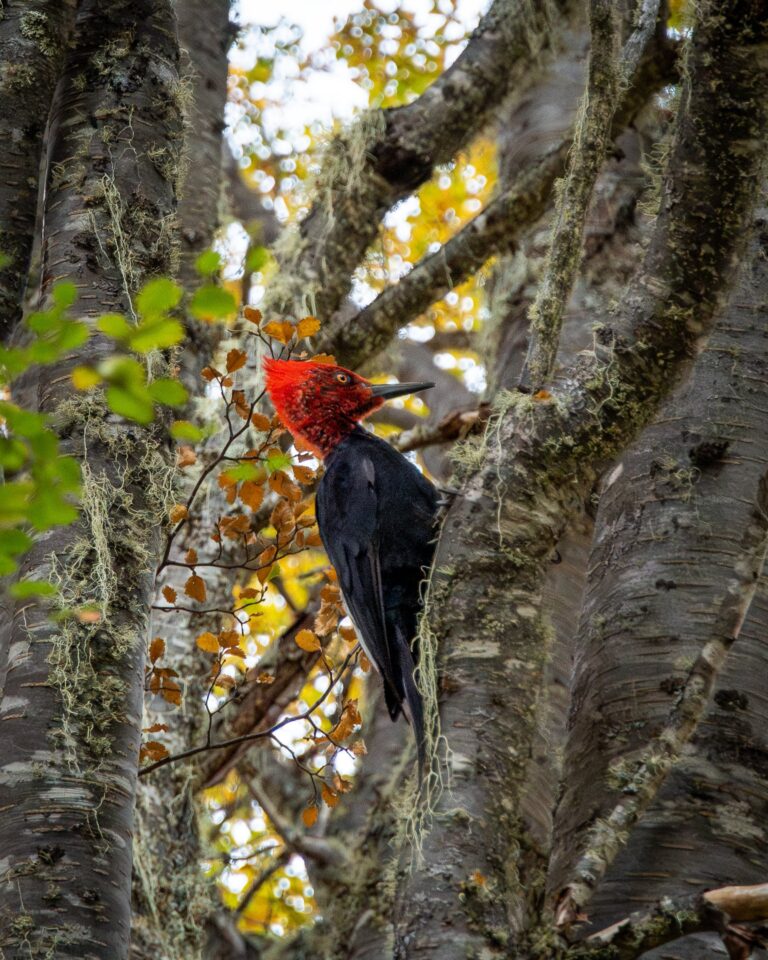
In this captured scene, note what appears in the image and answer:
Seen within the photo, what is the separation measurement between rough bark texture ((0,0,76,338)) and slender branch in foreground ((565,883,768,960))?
6.27ft

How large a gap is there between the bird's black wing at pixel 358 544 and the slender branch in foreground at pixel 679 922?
155 centimetres

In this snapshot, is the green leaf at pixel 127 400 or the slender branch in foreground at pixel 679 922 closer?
the green leaf at pixel 127 400

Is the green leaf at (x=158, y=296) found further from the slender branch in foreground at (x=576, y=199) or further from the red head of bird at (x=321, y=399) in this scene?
the red head of bird at (x=321, y=399)

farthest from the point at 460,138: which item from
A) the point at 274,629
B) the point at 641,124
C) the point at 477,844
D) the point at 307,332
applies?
the point at 274,629

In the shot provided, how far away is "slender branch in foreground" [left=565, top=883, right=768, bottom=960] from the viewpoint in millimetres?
1691

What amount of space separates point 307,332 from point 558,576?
1.25 meters

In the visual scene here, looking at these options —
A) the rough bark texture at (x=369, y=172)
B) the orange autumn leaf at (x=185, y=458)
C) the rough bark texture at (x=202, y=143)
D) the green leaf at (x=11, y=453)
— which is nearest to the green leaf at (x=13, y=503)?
the green leaf at (x=11, y=453)

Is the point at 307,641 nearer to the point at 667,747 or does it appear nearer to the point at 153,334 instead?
the point at 667,747

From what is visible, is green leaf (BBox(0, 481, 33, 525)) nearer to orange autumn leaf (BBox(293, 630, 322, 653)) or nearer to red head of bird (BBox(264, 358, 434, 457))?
orange autumn leaf (BBox(293, 630, 322, 653))

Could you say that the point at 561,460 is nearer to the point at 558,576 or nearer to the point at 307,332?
the point at 307,332

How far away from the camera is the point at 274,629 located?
26.3 ft

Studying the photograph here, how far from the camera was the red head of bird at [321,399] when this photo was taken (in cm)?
404

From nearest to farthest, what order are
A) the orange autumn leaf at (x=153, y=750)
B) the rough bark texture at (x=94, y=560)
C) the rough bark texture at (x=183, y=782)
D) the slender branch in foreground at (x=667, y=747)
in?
the slender branch in foreground at (x=667, y=747) < the rough bark texture at (x=94, y=560) < the orange autumn leaf at (x=153, y=750) < the rough bark texture at (x=183, y=782)

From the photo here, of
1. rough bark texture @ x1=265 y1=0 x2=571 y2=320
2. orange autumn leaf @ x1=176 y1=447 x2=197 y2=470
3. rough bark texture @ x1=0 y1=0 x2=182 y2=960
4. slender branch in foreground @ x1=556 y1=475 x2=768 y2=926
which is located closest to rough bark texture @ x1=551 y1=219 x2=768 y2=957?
slender branch in foreground @ x1=556 y1=475 x2=768 y2=926
